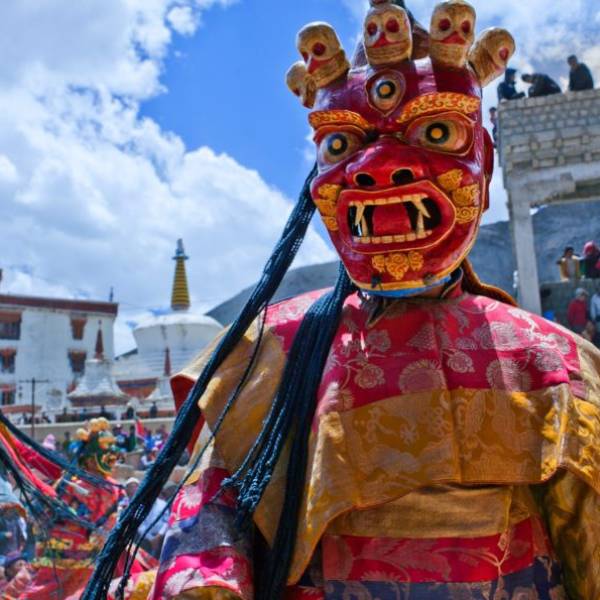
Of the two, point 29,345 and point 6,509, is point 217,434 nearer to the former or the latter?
point 6,509

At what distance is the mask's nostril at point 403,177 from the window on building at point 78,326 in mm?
36882

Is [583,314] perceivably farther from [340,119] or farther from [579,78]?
[340,119]

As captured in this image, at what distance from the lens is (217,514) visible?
2.12 metres

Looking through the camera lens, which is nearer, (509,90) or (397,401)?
(397,401)

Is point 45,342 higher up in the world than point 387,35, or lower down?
higher up

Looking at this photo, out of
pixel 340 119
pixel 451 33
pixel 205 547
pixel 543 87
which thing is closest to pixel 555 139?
pixel 543 87

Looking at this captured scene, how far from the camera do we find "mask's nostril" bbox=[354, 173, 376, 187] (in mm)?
2209

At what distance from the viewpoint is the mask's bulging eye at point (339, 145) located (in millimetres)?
2307

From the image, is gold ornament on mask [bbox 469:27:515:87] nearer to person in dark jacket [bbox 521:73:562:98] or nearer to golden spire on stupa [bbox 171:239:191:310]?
person in dark jacket [bbox 521:73:562:98]

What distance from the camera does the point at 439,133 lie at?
227 centimetres

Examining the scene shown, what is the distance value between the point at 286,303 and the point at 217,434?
518mm

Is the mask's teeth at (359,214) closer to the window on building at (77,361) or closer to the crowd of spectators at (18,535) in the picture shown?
the crowd of spectators at (18,535)

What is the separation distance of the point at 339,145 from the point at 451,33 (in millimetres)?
448

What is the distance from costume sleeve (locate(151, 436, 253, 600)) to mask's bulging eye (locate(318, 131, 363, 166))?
3.05 ft
